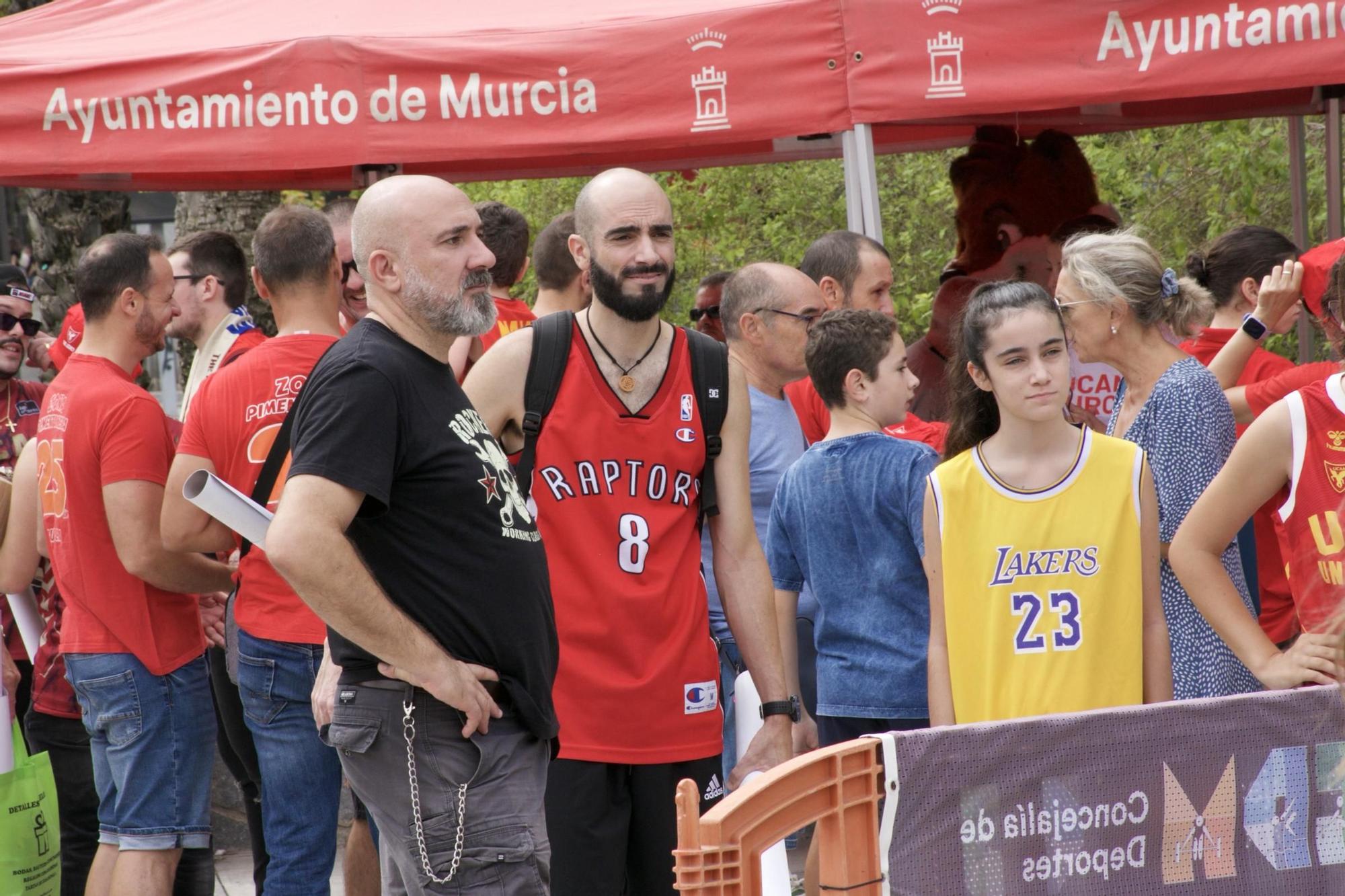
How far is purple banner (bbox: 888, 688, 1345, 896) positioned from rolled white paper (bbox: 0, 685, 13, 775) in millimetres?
2998

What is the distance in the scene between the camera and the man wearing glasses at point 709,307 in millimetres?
6965

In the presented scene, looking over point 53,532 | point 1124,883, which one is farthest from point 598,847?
point 53,532

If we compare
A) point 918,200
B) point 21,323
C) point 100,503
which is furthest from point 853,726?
point 918,200

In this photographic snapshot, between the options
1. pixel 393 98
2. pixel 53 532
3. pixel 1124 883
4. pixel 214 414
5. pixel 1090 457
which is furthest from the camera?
pixel 393 98

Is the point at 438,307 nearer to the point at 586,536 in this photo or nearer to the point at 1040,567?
the point at 586,536

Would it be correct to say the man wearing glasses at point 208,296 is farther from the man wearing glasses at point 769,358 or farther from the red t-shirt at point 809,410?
the red t-shirt at point 809,410

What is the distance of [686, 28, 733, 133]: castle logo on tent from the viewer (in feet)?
16.6

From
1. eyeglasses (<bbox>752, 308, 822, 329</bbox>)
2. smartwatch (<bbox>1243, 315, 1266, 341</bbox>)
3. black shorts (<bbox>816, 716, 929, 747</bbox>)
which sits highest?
eyeglasses (<bbox>752, 308, 822, 329</bbox>)

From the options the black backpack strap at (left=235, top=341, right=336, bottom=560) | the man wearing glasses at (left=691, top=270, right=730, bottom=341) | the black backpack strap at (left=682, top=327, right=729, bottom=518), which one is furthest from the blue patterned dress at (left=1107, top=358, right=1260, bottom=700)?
the man wearing glasses at (left=691, top=270, right=730, bottom=341)

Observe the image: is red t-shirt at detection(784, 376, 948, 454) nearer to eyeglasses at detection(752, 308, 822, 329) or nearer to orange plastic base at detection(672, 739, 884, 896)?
eyeglasses at detection(752, 308, 822, 329)

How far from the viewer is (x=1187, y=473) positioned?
3727 millimetres

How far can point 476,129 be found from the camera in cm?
516

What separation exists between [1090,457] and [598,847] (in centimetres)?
146

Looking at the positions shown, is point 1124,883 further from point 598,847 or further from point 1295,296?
point 1295,296
